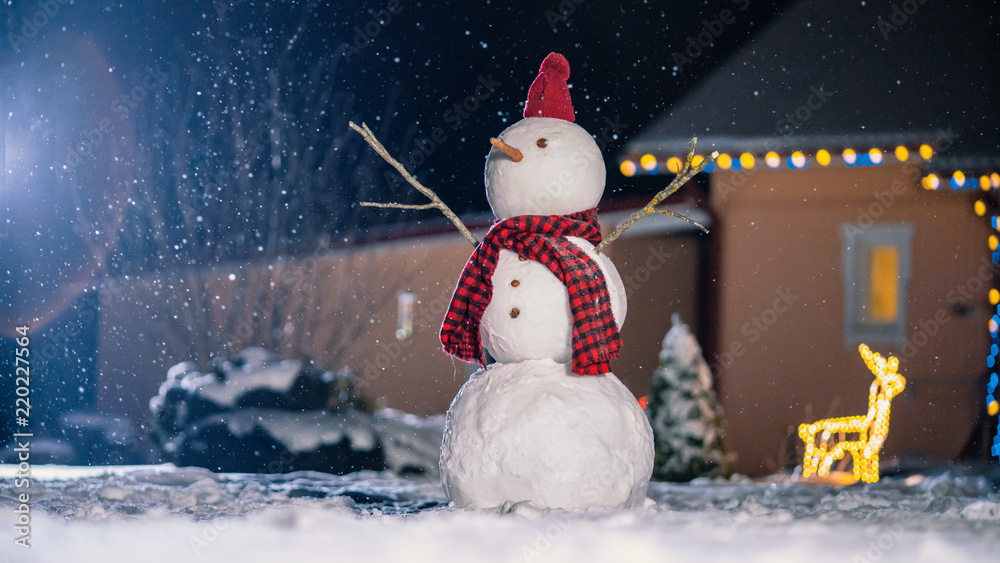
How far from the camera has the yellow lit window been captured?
491 cm

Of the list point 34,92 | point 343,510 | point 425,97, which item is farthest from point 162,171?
point 343,510

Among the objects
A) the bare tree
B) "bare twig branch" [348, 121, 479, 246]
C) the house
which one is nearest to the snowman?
"bare twig branch" [348, 121, 479, 246]

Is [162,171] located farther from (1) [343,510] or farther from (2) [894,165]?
(2) [894,165]

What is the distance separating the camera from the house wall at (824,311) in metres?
4.84

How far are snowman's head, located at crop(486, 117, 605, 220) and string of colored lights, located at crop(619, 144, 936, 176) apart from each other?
2.21 metres

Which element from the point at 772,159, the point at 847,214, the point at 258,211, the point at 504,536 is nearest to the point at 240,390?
the point at 258,211

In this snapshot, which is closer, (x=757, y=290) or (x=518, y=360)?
(x=518, y=360)

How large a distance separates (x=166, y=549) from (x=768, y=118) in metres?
4.06

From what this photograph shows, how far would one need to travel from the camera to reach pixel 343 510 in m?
2.33

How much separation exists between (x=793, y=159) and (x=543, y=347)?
2.92 m

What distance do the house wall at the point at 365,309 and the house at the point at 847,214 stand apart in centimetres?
37

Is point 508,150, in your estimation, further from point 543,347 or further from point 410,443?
point 410,443

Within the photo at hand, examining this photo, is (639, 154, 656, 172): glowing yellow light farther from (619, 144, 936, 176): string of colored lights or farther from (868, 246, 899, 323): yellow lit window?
(868, 246, 899, 323): yellow lit window

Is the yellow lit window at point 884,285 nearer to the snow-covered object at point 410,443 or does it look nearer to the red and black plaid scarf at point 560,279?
the snow-covered object at point 410,443
